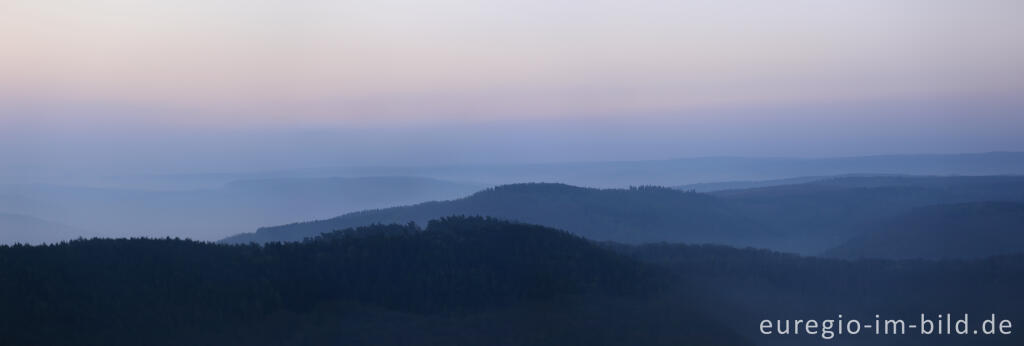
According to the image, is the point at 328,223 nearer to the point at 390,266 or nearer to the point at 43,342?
the point at 390,266

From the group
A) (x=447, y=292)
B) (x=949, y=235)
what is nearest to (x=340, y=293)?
(x=447, y=292)

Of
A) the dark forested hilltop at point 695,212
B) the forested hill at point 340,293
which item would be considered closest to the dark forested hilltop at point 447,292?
the forested hill at point 340,293

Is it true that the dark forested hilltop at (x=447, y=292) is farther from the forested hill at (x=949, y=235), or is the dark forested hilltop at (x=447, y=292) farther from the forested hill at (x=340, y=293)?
the forested hill at (x=949, y=235)

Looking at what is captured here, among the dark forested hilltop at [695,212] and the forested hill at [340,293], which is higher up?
the dark forested hilltop at [695,212]

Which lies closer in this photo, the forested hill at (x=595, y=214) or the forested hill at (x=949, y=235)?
the forested hill at (x=949, y=235)

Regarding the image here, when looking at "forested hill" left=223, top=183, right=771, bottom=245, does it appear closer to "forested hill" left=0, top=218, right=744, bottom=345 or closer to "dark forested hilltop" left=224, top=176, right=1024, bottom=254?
"dark forested hilltop" left=224, top=176, right=1024, bottom=254

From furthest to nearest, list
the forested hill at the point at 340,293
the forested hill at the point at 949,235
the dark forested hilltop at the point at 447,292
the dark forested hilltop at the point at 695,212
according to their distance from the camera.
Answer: the dark forested hilltop at the point at 695,212
the forested hill at the point at 949,235
the dark forested hilltop at the point at 447,292
the forested hill at the point at 340,293
